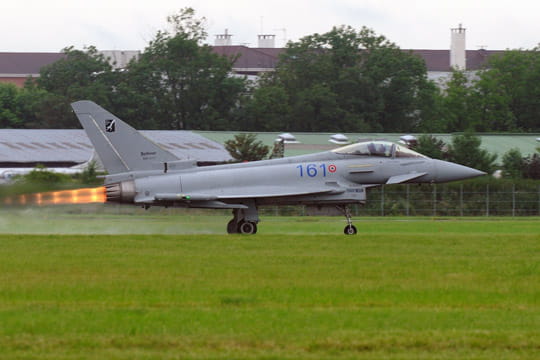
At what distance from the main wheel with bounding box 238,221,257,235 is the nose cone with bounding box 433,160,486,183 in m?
5.40

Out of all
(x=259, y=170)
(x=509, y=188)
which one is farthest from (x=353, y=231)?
(x=509, y=188)

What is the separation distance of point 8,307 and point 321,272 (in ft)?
18.2

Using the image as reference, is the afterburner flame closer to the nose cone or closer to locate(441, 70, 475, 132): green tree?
the nose cone

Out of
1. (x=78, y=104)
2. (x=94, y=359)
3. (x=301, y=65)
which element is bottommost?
(x=94, y=359)

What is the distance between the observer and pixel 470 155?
183ft

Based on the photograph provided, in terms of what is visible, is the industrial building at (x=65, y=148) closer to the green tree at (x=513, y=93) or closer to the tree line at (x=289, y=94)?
the tree line at (x=289, y=94)

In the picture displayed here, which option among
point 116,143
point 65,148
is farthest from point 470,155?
point 116,143

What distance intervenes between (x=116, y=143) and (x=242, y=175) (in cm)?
345

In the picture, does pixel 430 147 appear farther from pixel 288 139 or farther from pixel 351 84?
pixel 351 84

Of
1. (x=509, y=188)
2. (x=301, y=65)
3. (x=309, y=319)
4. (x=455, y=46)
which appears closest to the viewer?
(x=309, y=319)

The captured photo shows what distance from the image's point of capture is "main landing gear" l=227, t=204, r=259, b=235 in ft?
86.6

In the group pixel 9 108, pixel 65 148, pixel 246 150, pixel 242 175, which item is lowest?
pixel 242 175

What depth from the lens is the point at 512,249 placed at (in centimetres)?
2053

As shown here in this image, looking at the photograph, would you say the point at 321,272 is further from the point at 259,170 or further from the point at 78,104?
the point at 78,104
